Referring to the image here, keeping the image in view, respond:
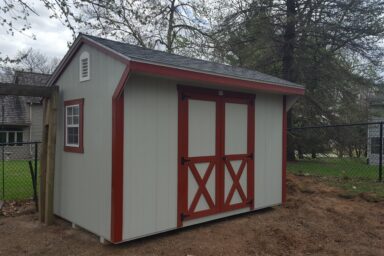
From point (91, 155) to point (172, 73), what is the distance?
168 centimetres

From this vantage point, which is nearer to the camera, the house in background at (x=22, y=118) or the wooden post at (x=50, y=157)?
the wooden post at (x=50, y=157)

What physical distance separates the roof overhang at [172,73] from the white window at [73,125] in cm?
77

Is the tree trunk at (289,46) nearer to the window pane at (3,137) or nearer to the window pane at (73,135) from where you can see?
the window pane at (73,135)

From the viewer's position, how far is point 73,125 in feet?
17.3

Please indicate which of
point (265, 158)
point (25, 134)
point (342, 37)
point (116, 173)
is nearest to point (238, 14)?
point (342, 37)

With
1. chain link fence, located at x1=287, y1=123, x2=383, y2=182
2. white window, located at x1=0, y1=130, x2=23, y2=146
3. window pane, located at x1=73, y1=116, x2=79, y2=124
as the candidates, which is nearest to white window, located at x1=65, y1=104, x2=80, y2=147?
window pane, located at x1=73, y1=116, x2=79, y2=124

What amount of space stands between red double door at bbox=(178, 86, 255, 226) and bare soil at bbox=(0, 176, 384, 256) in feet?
1.25

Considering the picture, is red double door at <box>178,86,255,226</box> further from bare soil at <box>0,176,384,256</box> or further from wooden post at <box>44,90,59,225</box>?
wooden post at <box>44,90,59,225</box>

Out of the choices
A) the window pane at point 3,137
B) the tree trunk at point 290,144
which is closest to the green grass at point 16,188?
the tree trunk at point 290,144

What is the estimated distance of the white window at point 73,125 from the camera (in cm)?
520

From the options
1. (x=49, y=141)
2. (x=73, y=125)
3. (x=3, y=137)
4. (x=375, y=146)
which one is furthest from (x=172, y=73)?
(x=3, y=137)

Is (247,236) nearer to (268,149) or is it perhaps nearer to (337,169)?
(268,149)

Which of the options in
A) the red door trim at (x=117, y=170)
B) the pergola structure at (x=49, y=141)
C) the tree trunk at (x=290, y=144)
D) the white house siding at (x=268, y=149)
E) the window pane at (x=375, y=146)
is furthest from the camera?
the window pane at (x=375, y=146)

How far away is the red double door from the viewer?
508cm
